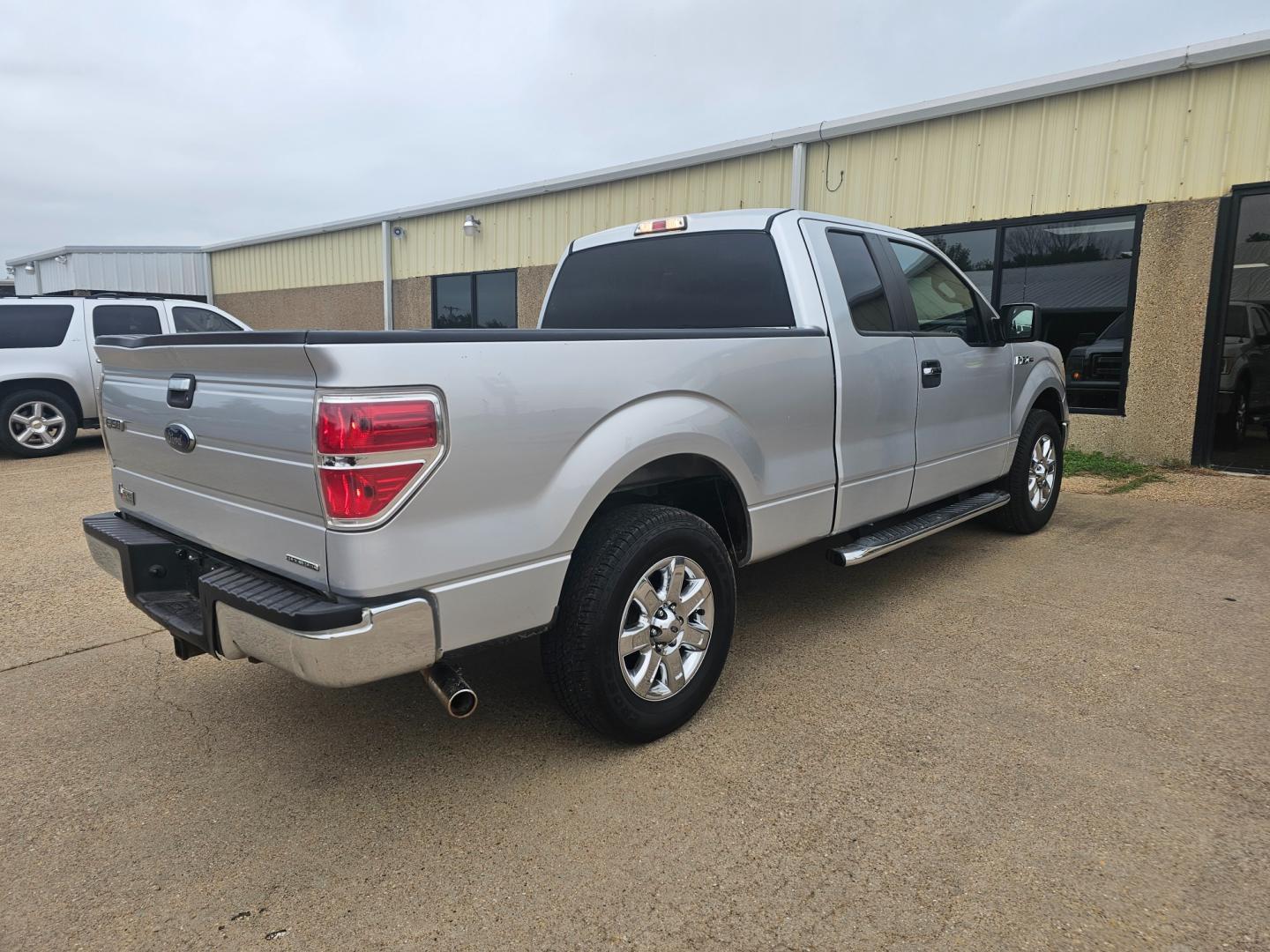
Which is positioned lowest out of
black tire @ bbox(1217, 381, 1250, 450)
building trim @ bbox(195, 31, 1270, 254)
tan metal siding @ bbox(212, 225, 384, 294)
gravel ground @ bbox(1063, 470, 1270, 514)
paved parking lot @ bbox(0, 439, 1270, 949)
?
paved parking lot @ bbox(0, 439, 1270, 949)

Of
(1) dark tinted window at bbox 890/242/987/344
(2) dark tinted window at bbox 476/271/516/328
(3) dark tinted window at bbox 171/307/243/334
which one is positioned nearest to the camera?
(1) dark tinted window at bbox 890/242/987/344

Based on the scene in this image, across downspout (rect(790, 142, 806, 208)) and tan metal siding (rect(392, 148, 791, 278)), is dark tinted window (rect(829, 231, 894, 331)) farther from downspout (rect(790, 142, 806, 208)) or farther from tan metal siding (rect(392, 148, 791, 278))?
tan metal siding (rect(392, 148, 791, 278))

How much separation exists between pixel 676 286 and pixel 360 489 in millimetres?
2352

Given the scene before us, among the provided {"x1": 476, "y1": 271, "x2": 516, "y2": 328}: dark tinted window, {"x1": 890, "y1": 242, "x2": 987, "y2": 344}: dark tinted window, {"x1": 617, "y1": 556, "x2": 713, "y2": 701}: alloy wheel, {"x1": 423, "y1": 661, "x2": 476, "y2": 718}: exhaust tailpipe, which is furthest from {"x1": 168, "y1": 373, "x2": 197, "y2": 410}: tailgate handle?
{"x1": 476, "y1": 271, "x2": 516, "y2": 328}: dark tinted window

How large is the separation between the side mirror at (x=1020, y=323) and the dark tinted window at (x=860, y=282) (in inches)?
52.3

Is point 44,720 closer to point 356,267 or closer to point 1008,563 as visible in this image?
point 1008,563

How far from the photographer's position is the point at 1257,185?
279 inches

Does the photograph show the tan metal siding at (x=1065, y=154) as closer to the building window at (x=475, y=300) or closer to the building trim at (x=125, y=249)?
the building window at (x=475, y=300)

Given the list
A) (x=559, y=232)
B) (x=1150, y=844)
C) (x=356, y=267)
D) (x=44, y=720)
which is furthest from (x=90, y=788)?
(x=356, y=267)

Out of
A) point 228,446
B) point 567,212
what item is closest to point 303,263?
point 567,212

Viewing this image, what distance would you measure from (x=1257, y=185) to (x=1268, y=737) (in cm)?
630

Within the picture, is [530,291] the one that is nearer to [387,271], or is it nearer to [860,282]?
[387,271]

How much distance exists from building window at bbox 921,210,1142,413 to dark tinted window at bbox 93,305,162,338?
30.2 ft

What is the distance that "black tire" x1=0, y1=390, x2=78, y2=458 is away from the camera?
9.19m
